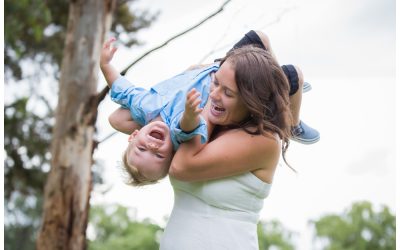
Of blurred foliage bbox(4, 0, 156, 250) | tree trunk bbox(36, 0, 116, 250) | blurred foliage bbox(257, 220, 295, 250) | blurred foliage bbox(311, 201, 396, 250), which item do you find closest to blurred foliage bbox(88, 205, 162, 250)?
A: blurred foliage bbox(257, 220, 295, 250)

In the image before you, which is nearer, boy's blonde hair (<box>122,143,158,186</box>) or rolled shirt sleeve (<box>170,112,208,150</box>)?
rolled shirt sleeve (<box>170,112,208,150</box>)

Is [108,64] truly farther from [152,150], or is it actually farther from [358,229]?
[358,229]

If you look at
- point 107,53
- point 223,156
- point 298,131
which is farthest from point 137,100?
point 298,131

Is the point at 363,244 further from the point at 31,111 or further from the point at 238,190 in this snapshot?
the point at 238,190

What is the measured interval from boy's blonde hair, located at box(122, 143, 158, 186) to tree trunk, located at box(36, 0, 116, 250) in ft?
9.14

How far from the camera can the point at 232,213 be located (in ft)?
5.59

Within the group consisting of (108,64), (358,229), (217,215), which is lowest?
(358,229)

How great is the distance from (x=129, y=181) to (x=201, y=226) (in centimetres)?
21

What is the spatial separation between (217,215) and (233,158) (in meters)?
0.16

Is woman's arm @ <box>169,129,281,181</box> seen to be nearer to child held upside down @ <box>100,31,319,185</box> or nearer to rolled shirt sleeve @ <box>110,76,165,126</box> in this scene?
child held upside down @ <box>100,31,319,185</box>

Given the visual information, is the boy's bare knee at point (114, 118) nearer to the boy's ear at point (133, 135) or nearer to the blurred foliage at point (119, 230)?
the boy's ear at point (133, 135)

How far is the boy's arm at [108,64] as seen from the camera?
1.81 meters

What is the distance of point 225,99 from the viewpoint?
5.24ft

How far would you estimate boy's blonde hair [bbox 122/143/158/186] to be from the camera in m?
1.70
